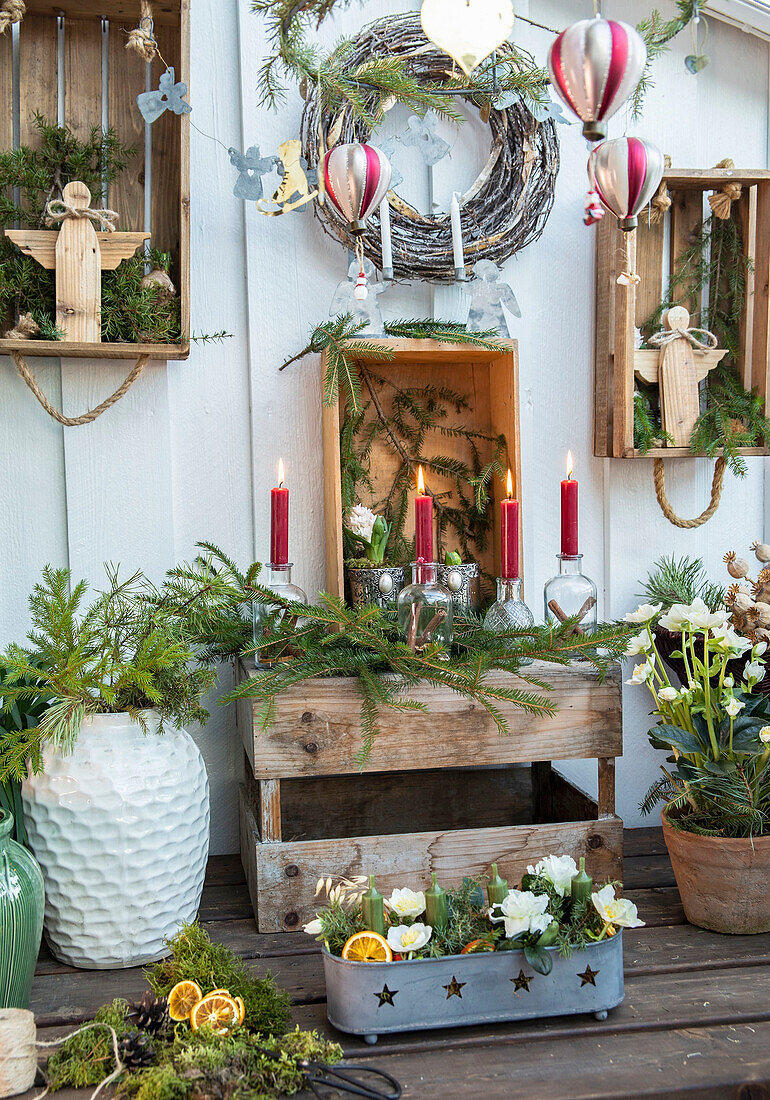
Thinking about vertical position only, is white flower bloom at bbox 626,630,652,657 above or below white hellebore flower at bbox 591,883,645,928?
above

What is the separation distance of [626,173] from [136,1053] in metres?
1.07

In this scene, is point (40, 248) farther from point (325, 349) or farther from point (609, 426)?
point (609, 426)

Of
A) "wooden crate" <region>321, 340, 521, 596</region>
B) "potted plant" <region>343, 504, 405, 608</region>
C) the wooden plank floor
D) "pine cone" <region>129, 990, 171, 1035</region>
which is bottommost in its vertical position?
the wooden plank floor

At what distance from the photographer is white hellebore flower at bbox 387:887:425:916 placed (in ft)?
3.15

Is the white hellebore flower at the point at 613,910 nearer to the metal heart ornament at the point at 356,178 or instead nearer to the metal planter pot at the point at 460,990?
the metal planter pot at the point at 460,990

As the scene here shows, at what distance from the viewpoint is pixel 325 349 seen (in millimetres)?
1396

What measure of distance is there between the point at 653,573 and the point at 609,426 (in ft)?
0.89

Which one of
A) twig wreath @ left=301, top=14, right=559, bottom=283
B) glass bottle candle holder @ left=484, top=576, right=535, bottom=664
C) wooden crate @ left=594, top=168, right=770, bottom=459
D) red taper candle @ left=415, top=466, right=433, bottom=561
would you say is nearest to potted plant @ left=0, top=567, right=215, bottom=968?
red taper candle @ left=415, top=466, right=433, bottom=561

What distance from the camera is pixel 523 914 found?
0.92m

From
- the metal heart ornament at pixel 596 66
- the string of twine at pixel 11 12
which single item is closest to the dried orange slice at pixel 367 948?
the metal heart ornament at pixel 596 66

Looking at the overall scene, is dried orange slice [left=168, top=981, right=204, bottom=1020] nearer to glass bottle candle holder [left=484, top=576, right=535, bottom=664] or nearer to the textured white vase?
the textured white vase

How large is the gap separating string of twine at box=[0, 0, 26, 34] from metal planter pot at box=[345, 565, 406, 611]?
88 centimetres

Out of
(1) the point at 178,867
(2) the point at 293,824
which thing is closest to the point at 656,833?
(2) the point at 293,824

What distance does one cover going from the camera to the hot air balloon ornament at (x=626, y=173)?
1.09 m
